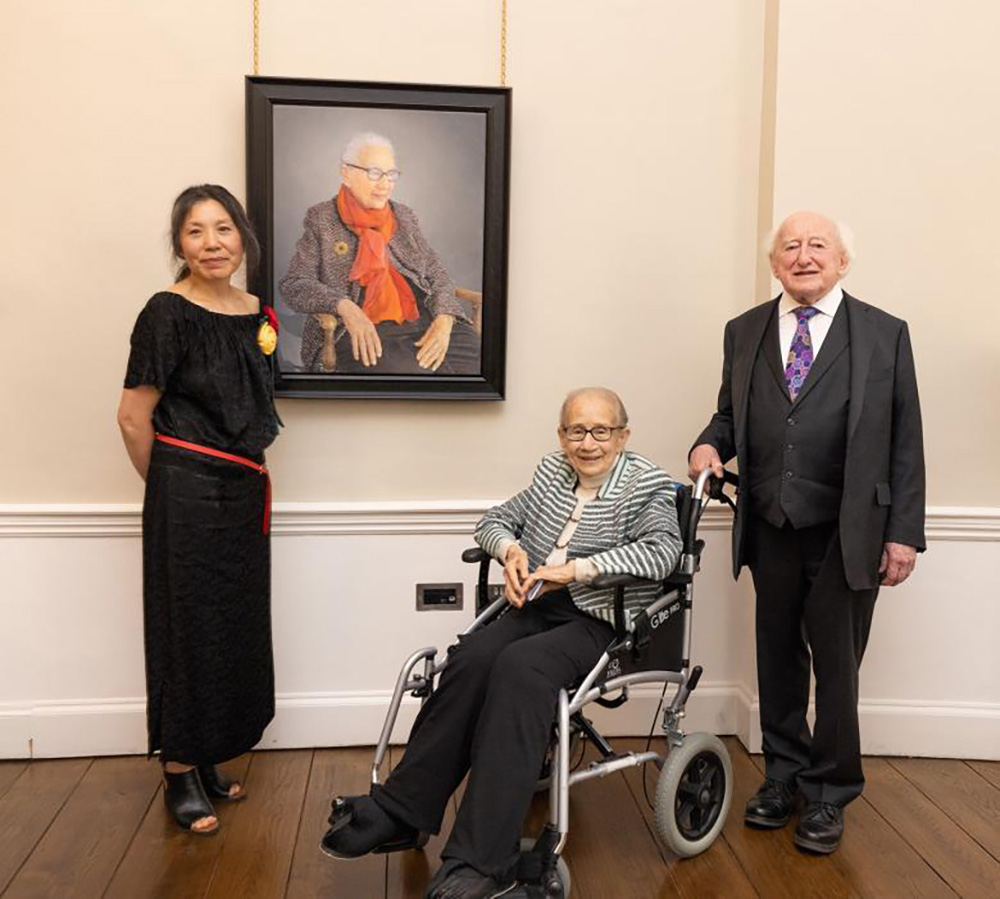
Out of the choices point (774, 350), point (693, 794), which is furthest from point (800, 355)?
point (693, 794)

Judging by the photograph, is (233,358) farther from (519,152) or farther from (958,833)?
(958,833)

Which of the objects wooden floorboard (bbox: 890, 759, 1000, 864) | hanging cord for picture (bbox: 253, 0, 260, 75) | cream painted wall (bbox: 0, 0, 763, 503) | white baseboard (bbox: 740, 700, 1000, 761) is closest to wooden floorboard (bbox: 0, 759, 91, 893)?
cream painted wall (bbox: 0, 0, 763, 503)

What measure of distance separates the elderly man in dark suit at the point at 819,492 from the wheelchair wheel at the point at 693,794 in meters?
0.14

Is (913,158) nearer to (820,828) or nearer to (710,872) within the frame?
(820,828)

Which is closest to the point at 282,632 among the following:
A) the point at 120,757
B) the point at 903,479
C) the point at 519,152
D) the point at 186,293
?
the point at 120,757

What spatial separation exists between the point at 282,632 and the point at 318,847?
0.80 m

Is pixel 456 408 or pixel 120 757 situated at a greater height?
pixel 456 408

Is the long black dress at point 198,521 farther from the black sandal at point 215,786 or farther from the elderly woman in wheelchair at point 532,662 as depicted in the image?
the elderly woman in wheelchair at point 532,662

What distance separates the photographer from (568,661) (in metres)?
2.37

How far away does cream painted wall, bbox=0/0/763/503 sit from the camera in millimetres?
3014

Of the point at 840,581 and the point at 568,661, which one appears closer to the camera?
the point at 568,661

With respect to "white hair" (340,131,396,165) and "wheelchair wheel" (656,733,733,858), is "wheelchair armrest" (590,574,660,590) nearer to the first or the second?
"wheelchair wheel" (656,733,733,858)


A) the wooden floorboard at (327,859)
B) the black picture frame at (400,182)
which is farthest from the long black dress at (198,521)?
the black picture frame at (400,182)

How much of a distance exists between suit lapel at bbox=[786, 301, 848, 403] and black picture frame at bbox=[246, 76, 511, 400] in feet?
3.13
